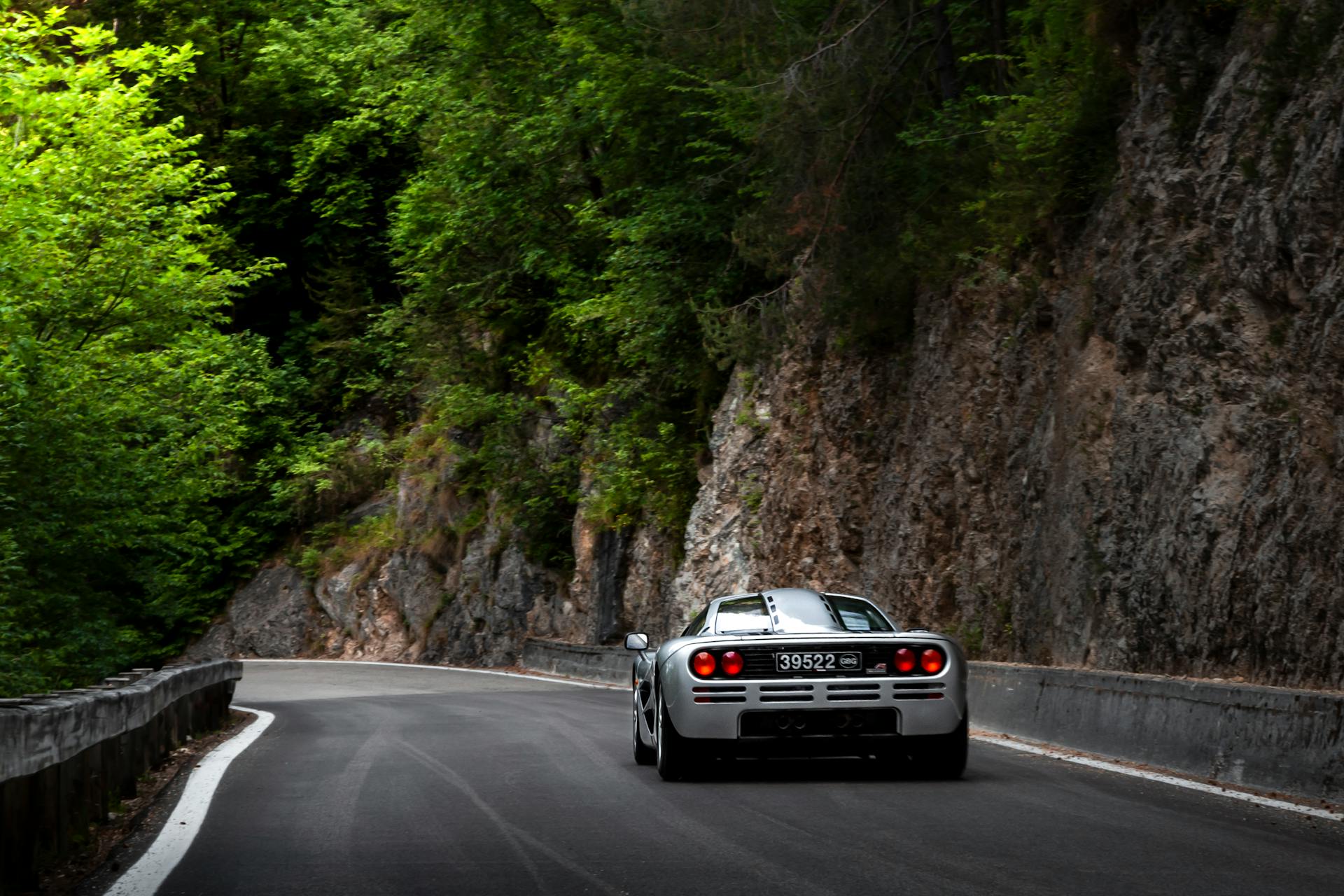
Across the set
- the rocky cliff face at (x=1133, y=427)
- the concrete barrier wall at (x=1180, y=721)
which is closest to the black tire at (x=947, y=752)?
the concrete barrier wall at (x=1180, y=721)

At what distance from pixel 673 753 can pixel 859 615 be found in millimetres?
1860

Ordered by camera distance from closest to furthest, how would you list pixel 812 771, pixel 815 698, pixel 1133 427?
1. pixel 815 698
2. pixel 812 771
3. pixel 1133 427

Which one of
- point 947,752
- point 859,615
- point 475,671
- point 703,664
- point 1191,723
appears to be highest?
point 859,615

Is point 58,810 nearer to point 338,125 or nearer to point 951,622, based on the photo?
point 951,622

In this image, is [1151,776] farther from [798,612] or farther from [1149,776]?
[798,612]

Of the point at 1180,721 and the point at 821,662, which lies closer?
the point at 821,662

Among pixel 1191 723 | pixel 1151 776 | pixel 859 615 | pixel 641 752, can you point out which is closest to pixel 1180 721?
pixel 1191 723

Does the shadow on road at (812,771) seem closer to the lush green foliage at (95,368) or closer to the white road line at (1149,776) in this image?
the white road line at (1149,776)

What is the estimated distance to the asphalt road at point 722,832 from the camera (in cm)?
639

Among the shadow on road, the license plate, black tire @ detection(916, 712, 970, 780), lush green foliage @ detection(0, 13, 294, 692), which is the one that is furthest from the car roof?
lush green foliage @ detection(0, 13, 294, 692)

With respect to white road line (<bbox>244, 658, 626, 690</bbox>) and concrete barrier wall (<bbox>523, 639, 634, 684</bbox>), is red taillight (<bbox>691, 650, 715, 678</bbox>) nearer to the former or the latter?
concrete barrier wall (<bbox>523, 639, 634, 684</bbox>)

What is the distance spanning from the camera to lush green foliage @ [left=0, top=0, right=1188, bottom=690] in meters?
20.5

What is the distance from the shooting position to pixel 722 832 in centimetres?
779

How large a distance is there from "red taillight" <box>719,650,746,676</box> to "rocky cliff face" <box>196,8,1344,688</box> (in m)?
3.97
